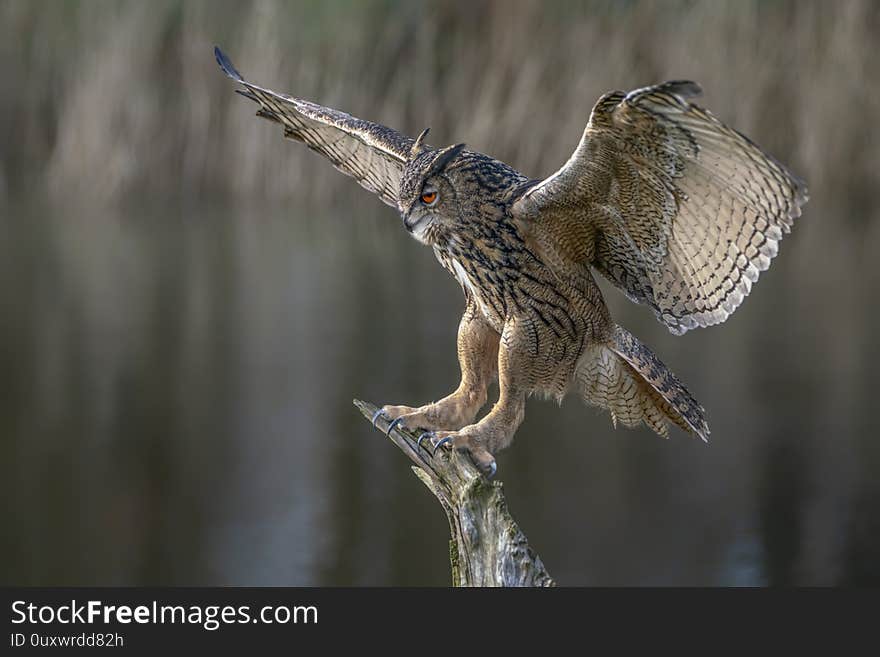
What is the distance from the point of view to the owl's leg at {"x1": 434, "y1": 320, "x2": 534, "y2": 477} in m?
3.52

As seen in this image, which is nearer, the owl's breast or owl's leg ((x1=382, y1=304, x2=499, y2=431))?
the owl's breast

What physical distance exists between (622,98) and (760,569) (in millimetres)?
7629

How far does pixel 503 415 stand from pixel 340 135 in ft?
3.50

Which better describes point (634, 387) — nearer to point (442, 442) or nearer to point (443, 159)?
point (442, 442)

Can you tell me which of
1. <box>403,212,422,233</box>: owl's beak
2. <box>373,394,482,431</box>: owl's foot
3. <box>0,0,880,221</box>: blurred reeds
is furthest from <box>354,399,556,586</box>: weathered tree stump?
<box>0,0,880,221</box>: blurred reeds

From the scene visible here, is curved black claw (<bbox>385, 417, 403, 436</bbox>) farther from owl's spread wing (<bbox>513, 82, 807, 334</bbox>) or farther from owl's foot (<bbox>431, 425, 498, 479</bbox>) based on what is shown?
owl's spread wing (<bbox>513, 82, 807, 334</bbox>)

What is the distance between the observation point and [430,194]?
132 inches

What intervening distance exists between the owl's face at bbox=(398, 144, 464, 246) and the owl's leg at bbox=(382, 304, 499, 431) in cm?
40

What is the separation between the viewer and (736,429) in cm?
1173

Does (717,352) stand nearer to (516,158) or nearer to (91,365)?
(516,158)

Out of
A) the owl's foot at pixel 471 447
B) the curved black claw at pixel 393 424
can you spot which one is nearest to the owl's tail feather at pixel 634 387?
the owl's foot at pixel 471 447

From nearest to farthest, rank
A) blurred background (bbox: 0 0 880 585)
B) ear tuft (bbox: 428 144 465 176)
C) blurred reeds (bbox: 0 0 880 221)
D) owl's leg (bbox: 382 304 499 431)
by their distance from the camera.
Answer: ear tuft (bbox: 428 144 465 176) → owl's leg (bbox: 382 304 499 431) → blurred background (bbox: 0 0 880 585) → blurred reeds (bbox: 0 0 880 221)

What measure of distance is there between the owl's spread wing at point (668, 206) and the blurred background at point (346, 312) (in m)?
6.26

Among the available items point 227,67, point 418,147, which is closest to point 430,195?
point 418,147
